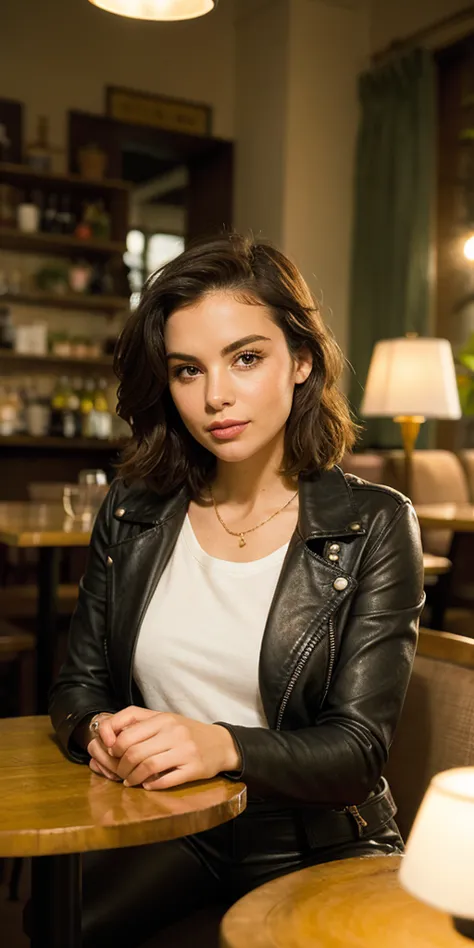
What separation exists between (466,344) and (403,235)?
0.86 m

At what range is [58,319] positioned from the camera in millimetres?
7020

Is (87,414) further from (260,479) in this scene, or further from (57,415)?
(260,479)

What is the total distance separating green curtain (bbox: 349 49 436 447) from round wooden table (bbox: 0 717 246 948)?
583 cm

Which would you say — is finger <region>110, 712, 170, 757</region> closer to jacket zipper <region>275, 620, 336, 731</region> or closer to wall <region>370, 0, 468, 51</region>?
jacket zipper <region>275, 620, 336, 731</region>

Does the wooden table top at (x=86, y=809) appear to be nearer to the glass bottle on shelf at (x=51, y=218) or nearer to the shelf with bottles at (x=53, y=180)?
the shelf with bottles at (x=53, y=180)

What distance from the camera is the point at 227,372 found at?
4.65 feet

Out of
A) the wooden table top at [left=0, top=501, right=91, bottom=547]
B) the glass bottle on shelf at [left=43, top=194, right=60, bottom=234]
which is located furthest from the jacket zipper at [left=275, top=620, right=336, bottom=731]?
the glass bottle on shelf at [left=43, top=194, right=60, bottom=234]

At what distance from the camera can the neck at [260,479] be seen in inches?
62.6

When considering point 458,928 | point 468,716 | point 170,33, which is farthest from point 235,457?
point 170,33

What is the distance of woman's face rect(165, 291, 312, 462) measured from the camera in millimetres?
1417

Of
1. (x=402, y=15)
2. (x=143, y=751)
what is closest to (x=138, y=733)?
(x=143, y=751)

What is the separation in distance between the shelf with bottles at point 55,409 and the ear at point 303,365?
5109 millimetres

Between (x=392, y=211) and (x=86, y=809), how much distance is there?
6.49m

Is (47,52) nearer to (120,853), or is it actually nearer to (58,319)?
(58,319)
